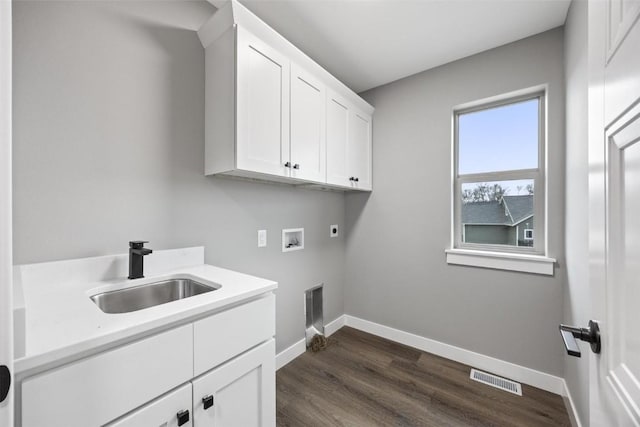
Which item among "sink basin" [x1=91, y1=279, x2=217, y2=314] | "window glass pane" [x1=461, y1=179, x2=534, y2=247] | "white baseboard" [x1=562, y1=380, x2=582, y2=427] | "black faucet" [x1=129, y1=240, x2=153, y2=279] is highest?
"window glass pane" [x1=461, y1=179, x2=534, y2=247]

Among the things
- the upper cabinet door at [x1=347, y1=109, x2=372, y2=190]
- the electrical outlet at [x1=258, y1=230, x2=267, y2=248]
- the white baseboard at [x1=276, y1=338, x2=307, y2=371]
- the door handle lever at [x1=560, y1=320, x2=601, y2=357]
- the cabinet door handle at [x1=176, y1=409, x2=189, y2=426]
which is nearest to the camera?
the door handle lever at [x1=560, y1=320, x2=601, y2=357]

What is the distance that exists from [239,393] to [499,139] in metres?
2.59

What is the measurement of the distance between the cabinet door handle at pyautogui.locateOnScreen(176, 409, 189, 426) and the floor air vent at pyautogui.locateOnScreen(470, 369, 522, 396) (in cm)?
205

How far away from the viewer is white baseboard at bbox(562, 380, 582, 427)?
1.49 m

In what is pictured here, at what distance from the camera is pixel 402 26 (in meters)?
1.85

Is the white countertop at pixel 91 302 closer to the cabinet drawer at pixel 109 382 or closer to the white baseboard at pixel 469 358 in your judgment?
the cabinet drawer at pixel 109 382

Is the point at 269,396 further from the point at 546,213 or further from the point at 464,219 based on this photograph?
the point at 546,213

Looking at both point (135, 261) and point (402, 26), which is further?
point (402, 26)

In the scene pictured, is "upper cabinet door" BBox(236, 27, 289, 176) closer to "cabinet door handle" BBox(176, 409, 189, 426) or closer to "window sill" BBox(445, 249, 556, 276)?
"cabinet door handle" BBox(176, 409, 189, 426)

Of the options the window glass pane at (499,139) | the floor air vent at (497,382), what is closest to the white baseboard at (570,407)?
the floor air vent at (497,382)

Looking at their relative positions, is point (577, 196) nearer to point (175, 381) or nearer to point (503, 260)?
point (503, 260)

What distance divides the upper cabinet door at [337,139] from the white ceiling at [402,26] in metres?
0.40

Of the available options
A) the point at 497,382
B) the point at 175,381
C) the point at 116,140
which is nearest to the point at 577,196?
the point at 497,382

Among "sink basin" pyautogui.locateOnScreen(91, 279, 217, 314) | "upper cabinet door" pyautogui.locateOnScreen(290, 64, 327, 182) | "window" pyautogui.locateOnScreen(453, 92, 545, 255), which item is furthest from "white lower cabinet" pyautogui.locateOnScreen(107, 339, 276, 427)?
"window" pyautogui.locateOnScreen(453, 92, 545, 255)
